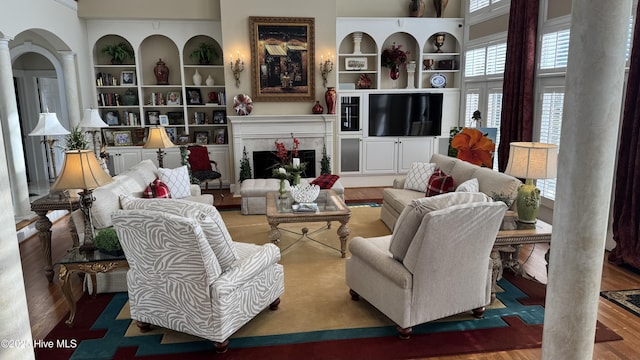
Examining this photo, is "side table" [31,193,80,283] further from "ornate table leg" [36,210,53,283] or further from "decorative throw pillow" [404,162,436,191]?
"decorative throw pillow" [404,162,436,191]

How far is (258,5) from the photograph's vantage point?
7.34 meters

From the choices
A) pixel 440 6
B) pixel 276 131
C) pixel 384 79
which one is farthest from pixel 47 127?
pixel 440 6

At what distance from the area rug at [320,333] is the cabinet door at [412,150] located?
14.7ft

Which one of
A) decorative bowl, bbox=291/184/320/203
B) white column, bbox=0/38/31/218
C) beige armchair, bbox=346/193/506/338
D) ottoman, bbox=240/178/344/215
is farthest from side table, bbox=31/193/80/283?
beige armchair, bbox=346/193/506/338

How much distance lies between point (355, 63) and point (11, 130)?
5572 mm

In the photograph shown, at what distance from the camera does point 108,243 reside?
3.40m

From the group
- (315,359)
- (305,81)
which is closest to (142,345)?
(315,359)

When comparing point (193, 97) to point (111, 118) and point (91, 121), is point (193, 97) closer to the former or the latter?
point (111, 118)

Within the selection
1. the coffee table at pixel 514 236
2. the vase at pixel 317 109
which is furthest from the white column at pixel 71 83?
the coffee table at pixel 514 236

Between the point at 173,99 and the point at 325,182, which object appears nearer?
the point at 325,182

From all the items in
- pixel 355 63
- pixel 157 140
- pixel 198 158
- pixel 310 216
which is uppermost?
pixel 355 63

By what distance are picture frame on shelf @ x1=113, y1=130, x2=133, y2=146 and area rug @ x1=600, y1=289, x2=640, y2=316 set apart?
7.72m

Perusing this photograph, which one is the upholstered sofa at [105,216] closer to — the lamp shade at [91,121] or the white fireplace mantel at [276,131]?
the lamp shade at [91,121]

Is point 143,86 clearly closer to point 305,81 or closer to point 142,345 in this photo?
point 305,81
